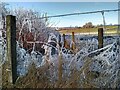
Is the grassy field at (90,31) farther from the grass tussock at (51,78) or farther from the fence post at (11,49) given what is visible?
the fence post at (11,49)

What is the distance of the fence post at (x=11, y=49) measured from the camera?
318 cm

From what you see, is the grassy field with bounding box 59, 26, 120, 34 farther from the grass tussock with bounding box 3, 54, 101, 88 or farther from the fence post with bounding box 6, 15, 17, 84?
the fence post with bounding box 6, 15, 17, 84

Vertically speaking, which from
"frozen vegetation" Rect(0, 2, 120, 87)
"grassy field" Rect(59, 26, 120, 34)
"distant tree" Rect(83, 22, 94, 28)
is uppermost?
"distant tree" Rect(83, 22, 94, 28)

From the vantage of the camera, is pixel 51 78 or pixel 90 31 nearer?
pixel 90 31

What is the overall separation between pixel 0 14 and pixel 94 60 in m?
0.98

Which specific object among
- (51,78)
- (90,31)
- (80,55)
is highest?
(90,31)

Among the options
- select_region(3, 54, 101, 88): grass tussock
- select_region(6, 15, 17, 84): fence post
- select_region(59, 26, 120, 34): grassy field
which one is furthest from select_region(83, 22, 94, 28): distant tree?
select_region(6, 15, 17, 84): fence post

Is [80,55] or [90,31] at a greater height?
[90,31]

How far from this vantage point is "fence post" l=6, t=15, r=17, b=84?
10.4 feet

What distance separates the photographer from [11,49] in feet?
10.6

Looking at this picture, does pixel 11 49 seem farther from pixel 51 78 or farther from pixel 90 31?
pixel 90 31

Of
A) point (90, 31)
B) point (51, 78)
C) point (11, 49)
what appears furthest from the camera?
point (11, 49)

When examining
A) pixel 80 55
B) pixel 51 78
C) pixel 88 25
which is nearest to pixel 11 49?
pixel 51 78

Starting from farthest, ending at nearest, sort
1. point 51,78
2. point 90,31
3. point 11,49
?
1. point 11,49
2. point 51,78
3. point 90,31
